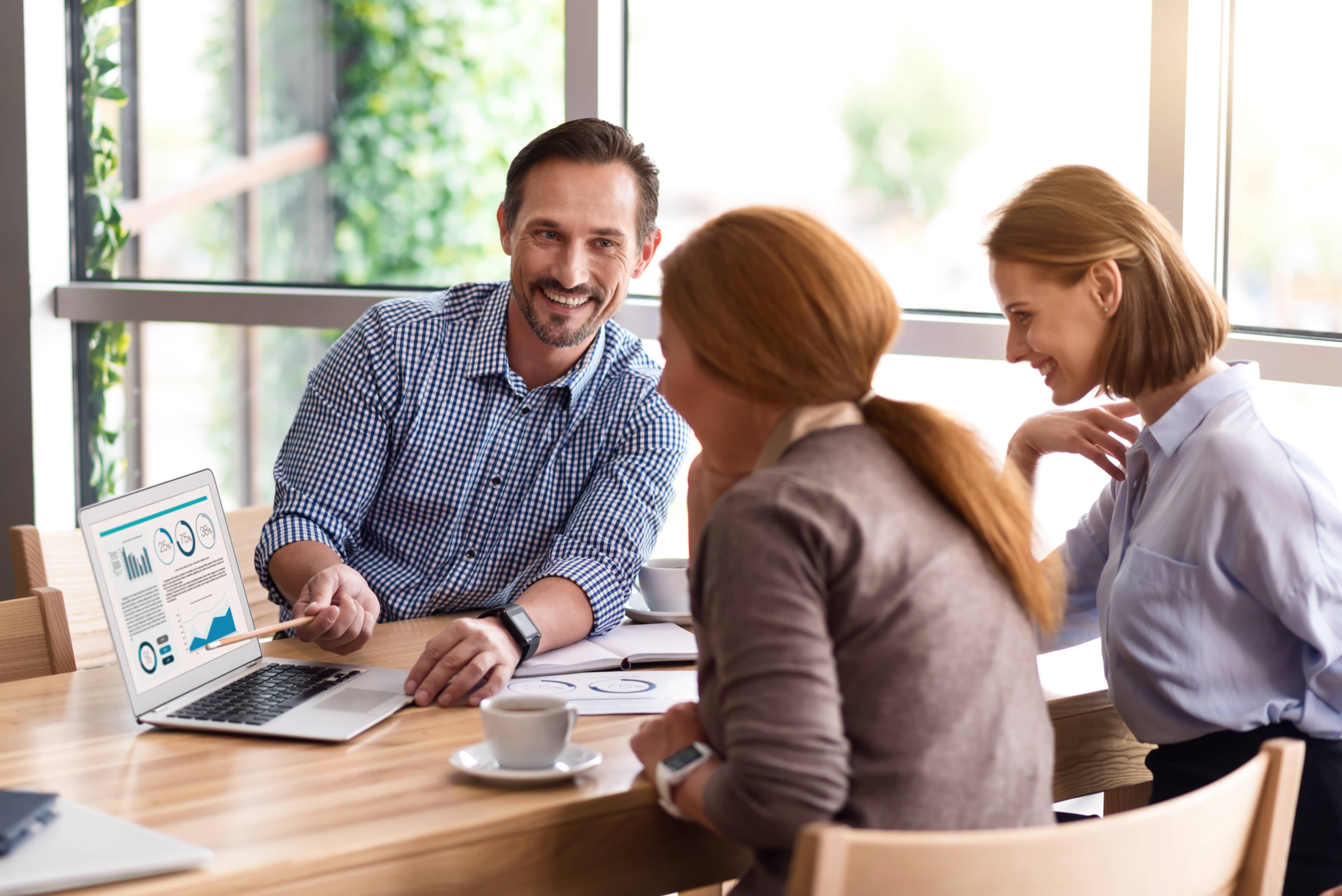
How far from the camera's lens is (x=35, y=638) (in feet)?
4.92

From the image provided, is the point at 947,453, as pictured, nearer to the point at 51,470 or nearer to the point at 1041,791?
the point at 1041,791

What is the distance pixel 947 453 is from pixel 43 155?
2743 millimetres

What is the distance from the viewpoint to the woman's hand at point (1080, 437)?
151 cm

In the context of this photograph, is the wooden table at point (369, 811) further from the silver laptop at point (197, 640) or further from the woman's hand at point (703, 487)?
the woman's hand at point (703, 487)

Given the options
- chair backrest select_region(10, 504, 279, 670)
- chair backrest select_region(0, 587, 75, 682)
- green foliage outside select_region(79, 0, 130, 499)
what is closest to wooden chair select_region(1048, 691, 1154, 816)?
chair backrest select_region(10, 504, 279, 670)

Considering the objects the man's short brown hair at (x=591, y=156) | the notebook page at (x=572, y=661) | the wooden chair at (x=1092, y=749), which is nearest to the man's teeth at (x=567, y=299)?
the man's short brown hair at (x=591, y=156)

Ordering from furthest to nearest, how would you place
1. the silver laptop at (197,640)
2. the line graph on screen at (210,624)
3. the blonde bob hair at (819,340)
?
the line graph on screen at (210,624) < the silver laptop at (197,640) < the blonde bob hair at (819,340)

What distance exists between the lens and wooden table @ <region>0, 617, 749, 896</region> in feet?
2.93

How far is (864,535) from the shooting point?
874 mm

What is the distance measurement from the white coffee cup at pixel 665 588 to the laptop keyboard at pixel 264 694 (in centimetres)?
47

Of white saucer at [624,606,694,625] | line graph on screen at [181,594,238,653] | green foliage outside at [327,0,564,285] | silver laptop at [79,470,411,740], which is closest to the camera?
silver laptop at [79,470,411,740]

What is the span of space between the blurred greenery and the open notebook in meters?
1.23

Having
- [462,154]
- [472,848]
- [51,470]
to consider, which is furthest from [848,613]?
[51,470]

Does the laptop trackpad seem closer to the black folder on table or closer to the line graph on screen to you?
the line graph on screen
